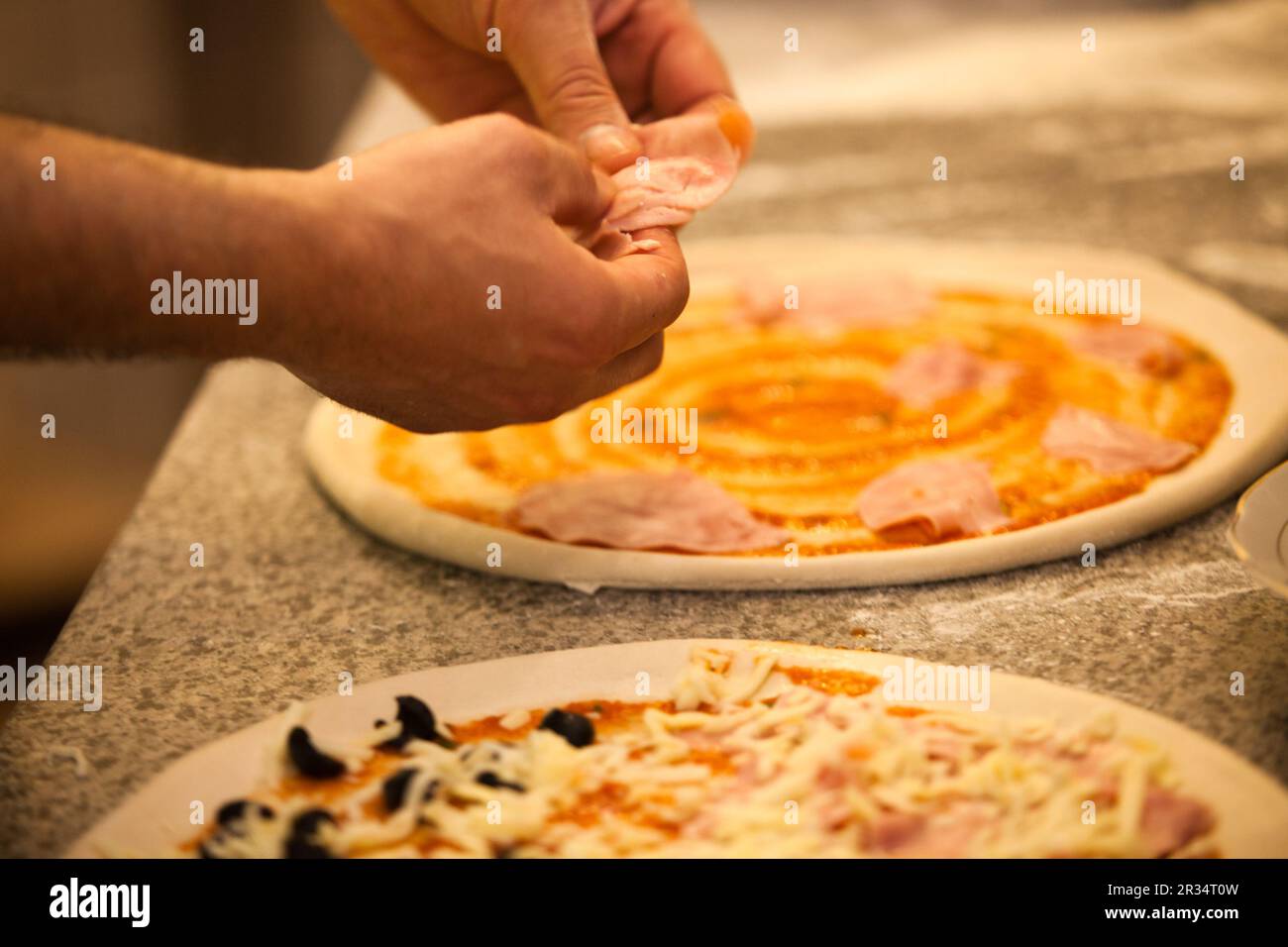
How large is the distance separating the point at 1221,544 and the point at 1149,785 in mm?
447

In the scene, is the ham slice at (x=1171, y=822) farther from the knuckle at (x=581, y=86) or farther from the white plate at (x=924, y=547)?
the knuckle at (x=581, y=86)

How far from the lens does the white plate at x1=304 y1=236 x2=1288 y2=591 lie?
1205 millimetres

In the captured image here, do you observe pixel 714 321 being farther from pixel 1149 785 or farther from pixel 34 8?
pixel 34 8

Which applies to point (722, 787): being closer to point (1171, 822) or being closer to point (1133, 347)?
point (1171, 822)

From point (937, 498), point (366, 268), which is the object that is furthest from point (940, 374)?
point (366, 268)

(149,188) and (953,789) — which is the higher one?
(149,188)

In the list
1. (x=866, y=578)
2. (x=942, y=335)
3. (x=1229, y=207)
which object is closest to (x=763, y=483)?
(x=866, y=578)

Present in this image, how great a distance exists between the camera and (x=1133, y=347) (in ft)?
5.28

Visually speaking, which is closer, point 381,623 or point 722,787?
point 722,787

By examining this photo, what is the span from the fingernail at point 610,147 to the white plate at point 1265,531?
0.69 meters

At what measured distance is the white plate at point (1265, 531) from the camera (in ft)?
2.90

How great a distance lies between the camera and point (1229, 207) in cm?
219

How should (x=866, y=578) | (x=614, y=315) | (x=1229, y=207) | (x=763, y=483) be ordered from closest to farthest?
(x=614, y=315), (x=866, y=578), (x=763, y=483), (x=1229, y=207)

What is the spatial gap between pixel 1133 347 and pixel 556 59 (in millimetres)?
808
